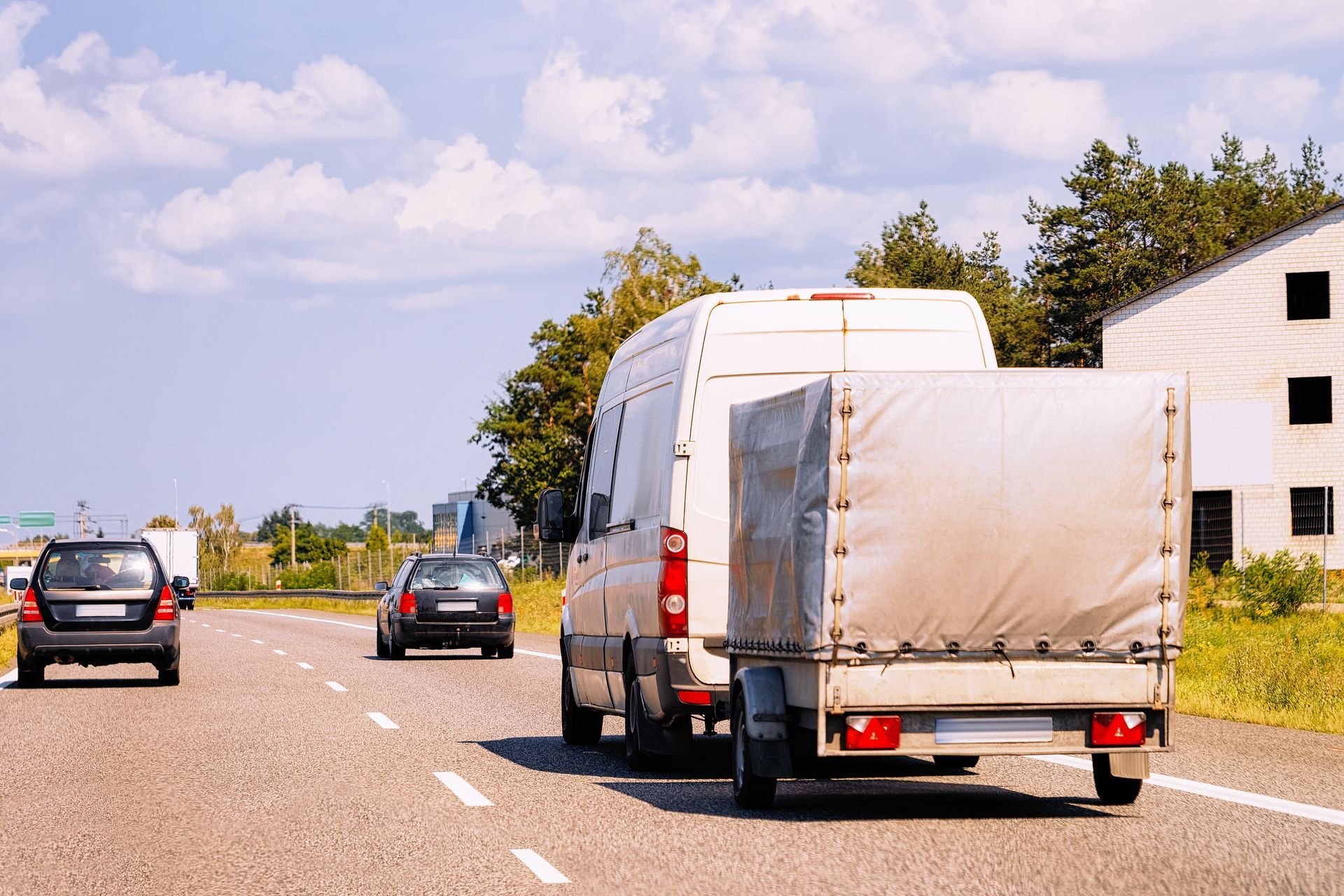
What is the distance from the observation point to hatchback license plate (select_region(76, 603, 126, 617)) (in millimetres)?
19641

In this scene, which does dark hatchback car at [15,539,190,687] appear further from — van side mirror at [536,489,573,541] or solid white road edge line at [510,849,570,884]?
solid white road edge line at [510,849,570,884]

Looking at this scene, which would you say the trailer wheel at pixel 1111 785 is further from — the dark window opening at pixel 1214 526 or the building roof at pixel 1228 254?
the building roof at pixel 1228 254

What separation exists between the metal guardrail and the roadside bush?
25.6 m

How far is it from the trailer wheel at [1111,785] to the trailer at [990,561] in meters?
0.50

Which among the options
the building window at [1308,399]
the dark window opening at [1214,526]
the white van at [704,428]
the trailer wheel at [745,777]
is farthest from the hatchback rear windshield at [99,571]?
the building window at [1308,399]

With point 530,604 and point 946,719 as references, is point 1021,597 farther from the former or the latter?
point 530,604

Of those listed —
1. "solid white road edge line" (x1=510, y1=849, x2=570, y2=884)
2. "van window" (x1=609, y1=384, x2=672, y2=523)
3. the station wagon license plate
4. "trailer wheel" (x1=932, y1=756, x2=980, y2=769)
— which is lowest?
"trailer wheel" (x1=932, y1=756, x2=980, y2=769)

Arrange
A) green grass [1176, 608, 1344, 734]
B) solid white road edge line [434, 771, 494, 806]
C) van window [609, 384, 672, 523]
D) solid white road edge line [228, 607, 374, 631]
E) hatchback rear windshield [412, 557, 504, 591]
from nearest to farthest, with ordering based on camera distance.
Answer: solid white road edge line [434, 771, 494, 806] → van window [609, 384, 672, 523] → green grass [1176, 608, 1344, 734] → hatchback rear windshield [412, 557, 504, 591] → solid white road edge line [228, 607, 374, 631]

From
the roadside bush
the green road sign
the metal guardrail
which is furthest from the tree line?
the green road sign

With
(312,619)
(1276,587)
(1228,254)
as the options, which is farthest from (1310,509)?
(312,619)

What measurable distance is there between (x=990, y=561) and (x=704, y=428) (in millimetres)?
2190

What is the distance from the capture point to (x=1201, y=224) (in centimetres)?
7700

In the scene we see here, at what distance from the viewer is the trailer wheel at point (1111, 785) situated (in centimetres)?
925

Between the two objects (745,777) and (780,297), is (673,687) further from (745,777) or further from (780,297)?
(780,297)
